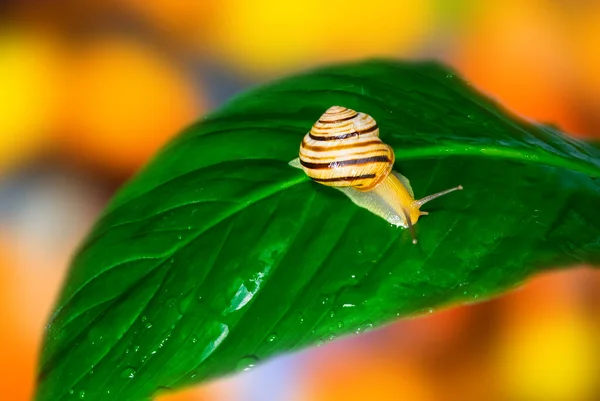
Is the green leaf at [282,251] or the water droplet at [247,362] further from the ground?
the green leaf at [282,251]

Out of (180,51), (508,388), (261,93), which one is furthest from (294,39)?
(508,388)

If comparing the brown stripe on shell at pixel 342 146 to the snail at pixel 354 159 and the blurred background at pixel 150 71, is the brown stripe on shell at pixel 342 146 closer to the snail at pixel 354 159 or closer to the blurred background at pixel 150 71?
the snail at pixel 354 159

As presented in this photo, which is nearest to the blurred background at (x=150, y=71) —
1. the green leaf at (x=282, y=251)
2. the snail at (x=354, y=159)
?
the green leaf at (x=282, y=251)

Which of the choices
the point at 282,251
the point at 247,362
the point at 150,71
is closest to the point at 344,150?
the point at 282,251

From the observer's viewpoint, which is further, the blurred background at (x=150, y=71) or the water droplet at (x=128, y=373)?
the blurred background at (x=150, y=71)

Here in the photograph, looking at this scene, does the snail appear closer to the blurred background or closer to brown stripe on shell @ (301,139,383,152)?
brown stripe on shell @ (301,139,383,152)

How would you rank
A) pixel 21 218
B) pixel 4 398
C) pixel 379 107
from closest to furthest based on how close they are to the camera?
pixel 379 107, pixel 4 398, pixel 21 218

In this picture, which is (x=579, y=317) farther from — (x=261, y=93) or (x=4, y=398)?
(x=4, y=398)
